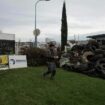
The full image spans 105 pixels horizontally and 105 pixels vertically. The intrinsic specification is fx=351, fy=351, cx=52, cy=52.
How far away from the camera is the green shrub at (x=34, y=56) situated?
1033 inches

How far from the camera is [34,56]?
2641cm

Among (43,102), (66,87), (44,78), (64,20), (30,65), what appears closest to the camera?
(43,102)

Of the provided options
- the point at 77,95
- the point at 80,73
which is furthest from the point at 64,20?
the point at 77,95

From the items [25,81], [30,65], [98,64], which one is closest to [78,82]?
[25,81]

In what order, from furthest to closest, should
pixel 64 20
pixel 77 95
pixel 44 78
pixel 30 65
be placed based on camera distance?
pixel 64 20 → pixel 30 65 → pixel 44 78 → pixel 77 95

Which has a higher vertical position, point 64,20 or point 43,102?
point 64,20

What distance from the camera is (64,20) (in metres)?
52.3

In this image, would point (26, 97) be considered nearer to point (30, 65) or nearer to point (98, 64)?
point (98, 64)

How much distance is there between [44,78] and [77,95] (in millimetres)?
3227

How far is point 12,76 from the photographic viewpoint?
1778 cm

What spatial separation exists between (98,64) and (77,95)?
733 cm

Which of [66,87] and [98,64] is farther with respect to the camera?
[98,64]

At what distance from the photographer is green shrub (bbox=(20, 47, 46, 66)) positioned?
26.2 meters

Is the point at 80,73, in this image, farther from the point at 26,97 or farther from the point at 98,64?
the point at 26,97
